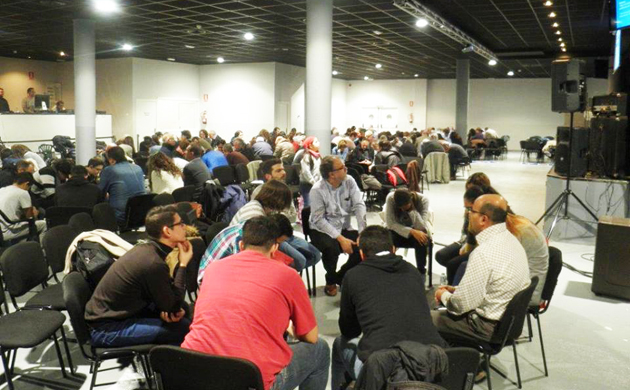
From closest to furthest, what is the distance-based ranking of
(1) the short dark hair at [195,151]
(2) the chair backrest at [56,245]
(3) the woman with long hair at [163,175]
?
1. (2) the chair backrest at [56,245]
2. (3) the woman with long hair at [163,175]
3. (1) the short dark hair at [195,151]

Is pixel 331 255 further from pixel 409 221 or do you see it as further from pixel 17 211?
pixel 17 211

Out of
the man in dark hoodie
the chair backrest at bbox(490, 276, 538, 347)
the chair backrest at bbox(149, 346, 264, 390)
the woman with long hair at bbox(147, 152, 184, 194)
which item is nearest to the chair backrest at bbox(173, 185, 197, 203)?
the woman with long hair at bbox(147, 152, 184, 194)

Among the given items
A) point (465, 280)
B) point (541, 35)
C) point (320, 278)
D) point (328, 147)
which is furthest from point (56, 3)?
point (541, 35)

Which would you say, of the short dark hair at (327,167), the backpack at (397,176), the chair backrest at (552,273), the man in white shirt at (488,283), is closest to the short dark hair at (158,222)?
the man in white shirt at (488,283)

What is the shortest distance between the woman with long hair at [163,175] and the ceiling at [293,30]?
4.11 m

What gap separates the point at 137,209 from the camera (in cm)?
634

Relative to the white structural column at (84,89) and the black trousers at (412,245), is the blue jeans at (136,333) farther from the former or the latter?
the white structural column at (84,89)

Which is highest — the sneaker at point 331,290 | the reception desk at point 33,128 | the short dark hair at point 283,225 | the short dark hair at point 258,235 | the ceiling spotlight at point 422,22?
the ceiling spotlight at point 422,22

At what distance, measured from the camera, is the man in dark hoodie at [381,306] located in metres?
2.61

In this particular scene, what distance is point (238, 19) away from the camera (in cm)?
1194

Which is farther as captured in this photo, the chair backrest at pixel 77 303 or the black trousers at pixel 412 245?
the black trousers at pixel 412 245

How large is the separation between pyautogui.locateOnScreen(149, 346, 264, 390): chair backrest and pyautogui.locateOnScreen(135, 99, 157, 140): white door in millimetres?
17897

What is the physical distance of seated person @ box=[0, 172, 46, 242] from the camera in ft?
19.5

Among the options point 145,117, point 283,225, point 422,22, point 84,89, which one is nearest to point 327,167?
point 283,225
